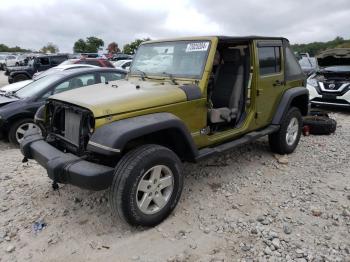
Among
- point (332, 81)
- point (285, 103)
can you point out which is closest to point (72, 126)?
point (285, 103)

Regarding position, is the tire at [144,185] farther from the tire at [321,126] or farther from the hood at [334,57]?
the hood at [334,57]

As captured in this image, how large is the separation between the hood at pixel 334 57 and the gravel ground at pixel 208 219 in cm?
558

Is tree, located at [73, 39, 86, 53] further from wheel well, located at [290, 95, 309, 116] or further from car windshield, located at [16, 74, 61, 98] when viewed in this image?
wheel well, located at [290, 95, 309, 116]

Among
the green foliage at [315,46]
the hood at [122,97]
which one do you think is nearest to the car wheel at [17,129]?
the hood at [122,97]

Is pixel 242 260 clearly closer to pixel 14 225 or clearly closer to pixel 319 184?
pixel 319 184

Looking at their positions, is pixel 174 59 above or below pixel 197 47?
below

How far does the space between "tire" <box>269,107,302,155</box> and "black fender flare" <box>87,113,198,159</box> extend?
2382 mm

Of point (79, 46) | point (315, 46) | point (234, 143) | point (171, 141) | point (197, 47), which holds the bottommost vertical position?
point (234, 143)

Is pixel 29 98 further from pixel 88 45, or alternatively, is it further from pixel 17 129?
pixel 88 45

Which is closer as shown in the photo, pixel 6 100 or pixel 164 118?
pixel 164 118

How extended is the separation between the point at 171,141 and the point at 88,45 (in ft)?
202

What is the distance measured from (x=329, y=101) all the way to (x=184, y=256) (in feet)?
24.7

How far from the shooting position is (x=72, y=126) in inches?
144

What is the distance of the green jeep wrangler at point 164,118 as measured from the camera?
10.5 feet
